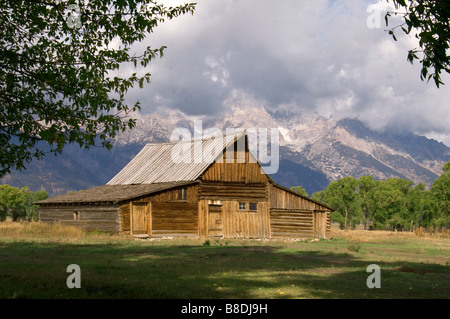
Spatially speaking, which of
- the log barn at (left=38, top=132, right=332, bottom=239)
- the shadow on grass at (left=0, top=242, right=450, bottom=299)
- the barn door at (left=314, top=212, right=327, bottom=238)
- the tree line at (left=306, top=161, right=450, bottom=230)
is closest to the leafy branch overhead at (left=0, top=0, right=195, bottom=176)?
the shadow on grass at (left=0, top=242, right=450, bottom=299)

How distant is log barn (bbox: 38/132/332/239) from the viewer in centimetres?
4075

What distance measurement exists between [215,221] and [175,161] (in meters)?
7.93

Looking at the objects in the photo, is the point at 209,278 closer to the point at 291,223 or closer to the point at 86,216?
the point at 86,216

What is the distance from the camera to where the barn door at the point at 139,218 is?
40094mm

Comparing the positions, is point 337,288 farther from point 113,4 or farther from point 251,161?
point 251,161

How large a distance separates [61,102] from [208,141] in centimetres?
3385

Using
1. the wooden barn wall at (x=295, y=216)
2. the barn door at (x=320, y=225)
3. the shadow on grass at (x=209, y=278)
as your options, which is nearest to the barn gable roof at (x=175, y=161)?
the wooden barn wall at (x=295, y=216)

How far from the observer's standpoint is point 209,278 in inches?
616

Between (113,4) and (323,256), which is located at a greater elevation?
(113,4)

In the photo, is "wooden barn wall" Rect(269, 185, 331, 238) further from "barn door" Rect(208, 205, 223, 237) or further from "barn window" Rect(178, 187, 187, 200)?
"barn window" Rect(178, 187, 187, 200)

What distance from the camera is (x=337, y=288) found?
46.6 ft

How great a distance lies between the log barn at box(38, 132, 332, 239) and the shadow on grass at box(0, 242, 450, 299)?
1682cm

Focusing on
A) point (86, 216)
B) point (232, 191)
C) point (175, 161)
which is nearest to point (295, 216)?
point (232, 191)
